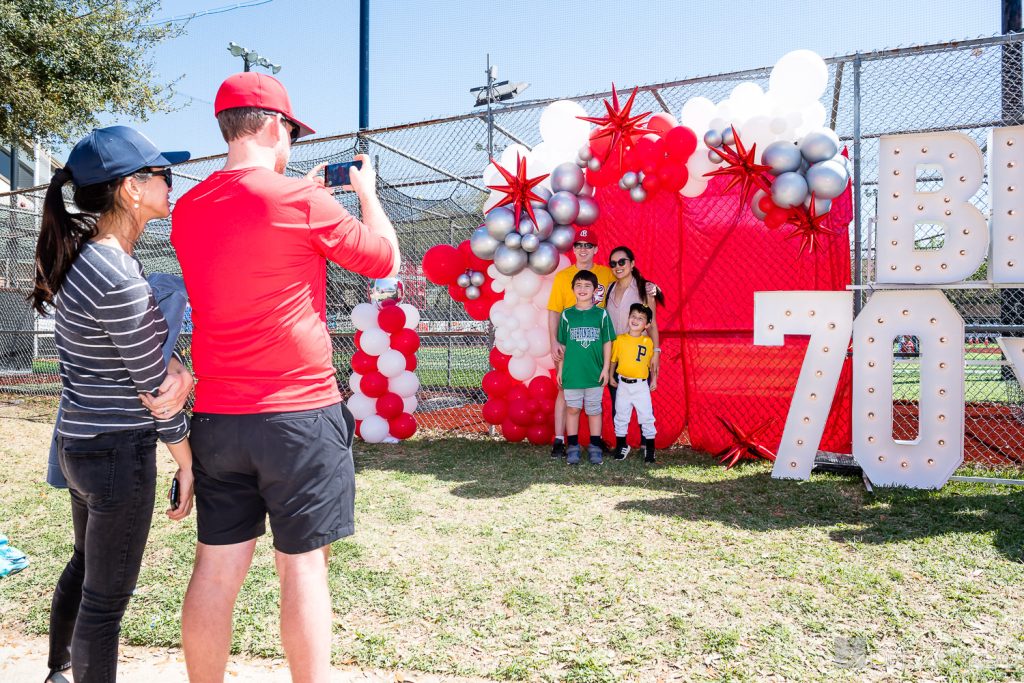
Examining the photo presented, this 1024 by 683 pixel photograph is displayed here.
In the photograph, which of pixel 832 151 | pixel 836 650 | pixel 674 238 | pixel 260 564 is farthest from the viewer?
pixel 674 238

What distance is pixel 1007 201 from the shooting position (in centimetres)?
452

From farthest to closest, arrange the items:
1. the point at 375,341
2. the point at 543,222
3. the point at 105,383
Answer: the point at 375,341 < the point at 543,222 < the point at 105,383

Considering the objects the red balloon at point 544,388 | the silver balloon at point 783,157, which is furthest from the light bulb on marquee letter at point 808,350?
the red balloon at point 544,388

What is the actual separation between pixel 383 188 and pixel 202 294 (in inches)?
252

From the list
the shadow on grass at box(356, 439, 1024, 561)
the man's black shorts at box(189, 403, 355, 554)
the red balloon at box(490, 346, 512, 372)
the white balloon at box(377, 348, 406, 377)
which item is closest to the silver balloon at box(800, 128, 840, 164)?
the shadow on grass at box(356, 439, 1024, 561)

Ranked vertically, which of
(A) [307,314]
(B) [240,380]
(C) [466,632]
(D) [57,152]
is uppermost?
(D) [57,152]

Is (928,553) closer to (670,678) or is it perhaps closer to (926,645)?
(926,645)

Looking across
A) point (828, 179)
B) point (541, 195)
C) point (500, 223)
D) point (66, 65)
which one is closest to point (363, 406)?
point (500, 223)

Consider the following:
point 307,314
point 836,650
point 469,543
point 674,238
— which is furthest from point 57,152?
point 836,650

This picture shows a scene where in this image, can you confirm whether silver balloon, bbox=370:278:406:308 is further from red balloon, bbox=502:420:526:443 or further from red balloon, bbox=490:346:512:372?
red balloon, bbox=502:420:526:443

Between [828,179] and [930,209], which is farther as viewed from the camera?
[828,179]

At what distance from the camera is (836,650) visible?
8.10ft

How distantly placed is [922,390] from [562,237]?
2.82 meters

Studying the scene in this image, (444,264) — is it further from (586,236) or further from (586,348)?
(586,348)
